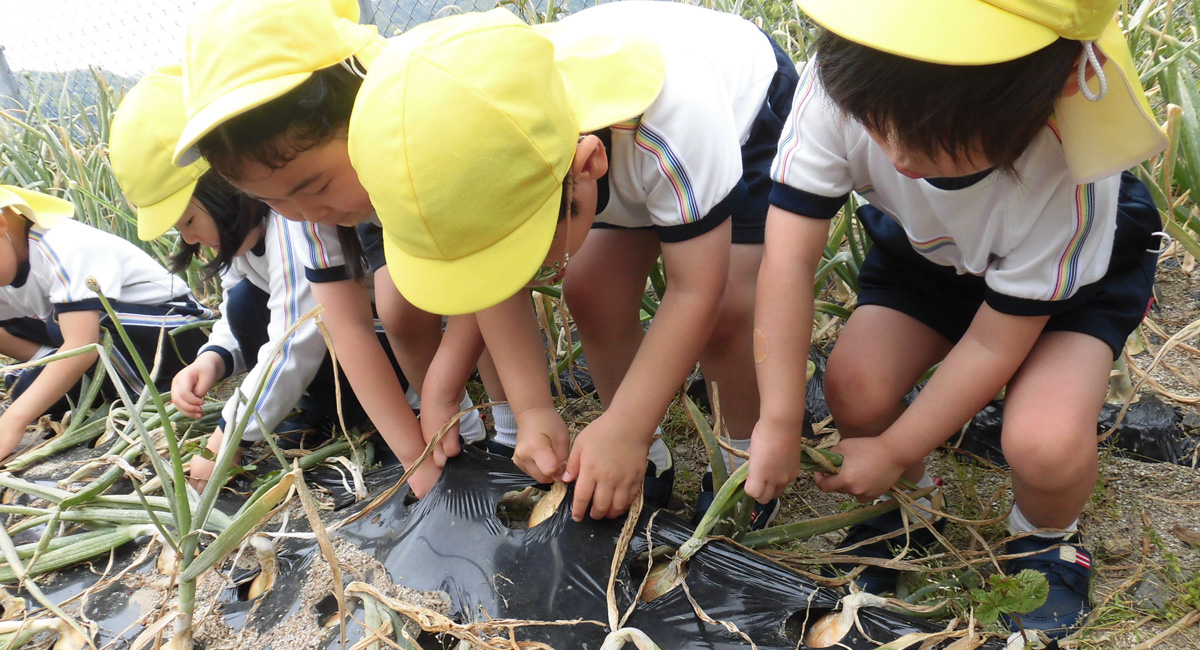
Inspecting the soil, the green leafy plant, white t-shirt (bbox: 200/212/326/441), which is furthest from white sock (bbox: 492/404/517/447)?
the green leafy plant

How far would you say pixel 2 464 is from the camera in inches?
69.7

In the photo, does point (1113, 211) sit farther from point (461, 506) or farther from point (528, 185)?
point (461, 506)

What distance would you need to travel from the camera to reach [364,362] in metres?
1.33

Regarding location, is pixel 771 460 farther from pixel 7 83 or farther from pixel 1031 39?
pixel 7 83

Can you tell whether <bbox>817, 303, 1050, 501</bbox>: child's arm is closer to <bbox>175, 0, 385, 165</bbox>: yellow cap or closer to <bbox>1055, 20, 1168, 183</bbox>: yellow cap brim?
<bbox>1055, 20, 1168, 183</bbox>: yellow cap brim

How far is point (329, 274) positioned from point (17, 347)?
155cm

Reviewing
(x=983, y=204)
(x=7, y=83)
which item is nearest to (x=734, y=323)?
(x=983, y=204)

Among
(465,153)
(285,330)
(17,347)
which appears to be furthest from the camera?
(17,347)

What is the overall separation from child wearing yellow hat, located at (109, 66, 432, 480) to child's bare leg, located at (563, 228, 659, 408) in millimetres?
452

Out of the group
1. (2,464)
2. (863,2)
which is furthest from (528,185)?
(2,464)

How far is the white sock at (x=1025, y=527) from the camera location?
1024mm

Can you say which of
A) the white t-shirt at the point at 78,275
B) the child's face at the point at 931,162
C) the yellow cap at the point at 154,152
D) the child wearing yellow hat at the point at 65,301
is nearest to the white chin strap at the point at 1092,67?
the child's face at the point at 931,162

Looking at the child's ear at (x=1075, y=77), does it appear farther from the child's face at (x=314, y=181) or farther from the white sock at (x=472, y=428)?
the white sock at (x=472, y=428)

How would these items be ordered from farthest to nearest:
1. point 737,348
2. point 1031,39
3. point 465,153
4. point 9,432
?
point 9,432, point 737,348, point 465,153, point 1031,39
